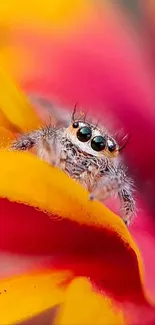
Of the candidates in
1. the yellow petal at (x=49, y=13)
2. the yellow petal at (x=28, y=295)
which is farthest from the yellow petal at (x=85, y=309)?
the yellow petal at (x=49, y=13)

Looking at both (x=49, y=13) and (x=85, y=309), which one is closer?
(x=85, y=309)

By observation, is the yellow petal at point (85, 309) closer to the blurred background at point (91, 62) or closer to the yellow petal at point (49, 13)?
the blurred background at point (91, 62)

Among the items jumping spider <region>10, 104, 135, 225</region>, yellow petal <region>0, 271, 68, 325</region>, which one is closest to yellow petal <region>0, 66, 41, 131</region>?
jumping spider <region>10, 104, 135, 225</region>

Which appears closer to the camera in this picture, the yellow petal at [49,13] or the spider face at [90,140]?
the spider face at [90,140]

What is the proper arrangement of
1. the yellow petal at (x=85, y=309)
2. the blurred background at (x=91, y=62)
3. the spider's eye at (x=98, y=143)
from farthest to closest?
the blurred background at (x=91, y=62)
the spider's eye at (x=98, y=143)
the yellow petal at (x=85, y=309)

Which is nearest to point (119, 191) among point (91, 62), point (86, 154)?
point (86, 154)

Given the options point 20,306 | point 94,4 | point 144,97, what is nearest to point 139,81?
point 144,97

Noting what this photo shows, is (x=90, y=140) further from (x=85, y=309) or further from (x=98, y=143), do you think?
(x=85, y=309)
